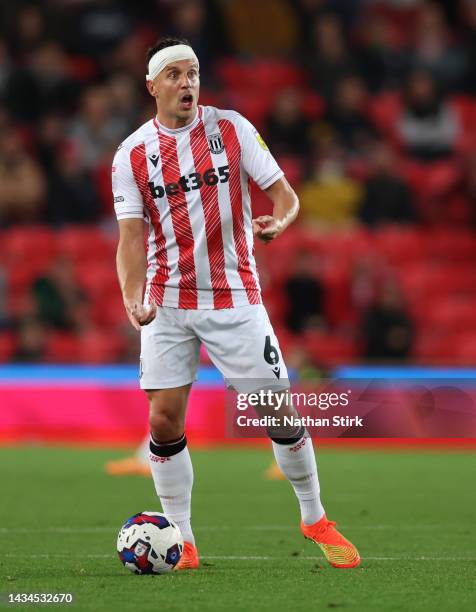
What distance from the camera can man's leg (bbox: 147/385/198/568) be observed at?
20.7 ft

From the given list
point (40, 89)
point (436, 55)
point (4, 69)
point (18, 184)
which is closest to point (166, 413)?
point (18, 184)

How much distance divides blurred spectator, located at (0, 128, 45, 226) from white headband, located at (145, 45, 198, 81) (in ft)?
29.8

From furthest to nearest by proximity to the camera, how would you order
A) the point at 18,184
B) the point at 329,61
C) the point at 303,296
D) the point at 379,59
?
the point at 379,59, the point at 329,61, the point at 18,184, the point at 303,296

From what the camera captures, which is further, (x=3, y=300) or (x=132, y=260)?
(x=3, y=300)

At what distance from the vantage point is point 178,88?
20.7 ft

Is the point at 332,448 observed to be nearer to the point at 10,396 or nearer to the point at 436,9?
the point at 10,396

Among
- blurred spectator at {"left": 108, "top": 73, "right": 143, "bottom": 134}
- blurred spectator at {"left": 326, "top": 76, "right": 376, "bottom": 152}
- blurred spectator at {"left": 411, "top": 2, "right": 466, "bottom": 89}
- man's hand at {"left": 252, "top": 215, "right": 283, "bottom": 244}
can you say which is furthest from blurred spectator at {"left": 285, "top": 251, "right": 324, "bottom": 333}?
man's hand at {"left": 252, "top": 215, "right": 283, "bottom": 244}

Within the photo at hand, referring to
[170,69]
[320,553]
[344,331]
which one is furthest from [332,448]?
[170,69]

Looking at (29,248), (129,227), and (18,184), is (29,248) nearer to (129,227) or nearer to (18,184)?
(18,184)

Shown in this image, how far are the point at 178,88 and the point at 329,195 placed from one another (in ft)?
31.1

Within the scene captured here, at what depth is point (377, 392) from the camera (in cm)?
1155

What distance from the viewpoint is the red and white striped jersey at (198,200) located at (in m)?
6.32

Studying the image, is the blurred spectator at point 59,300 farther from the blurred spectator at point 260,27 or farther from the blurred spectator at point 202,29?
the blurred spectator at point 260,27

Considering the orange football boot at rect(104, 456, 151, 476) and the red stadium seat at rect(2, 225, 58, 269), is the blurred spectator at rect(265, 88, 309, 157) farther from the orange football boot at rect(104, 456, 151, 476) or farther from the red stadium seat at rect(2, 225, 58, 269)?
the orange football boot at rect(104, 456, 151, 476)
